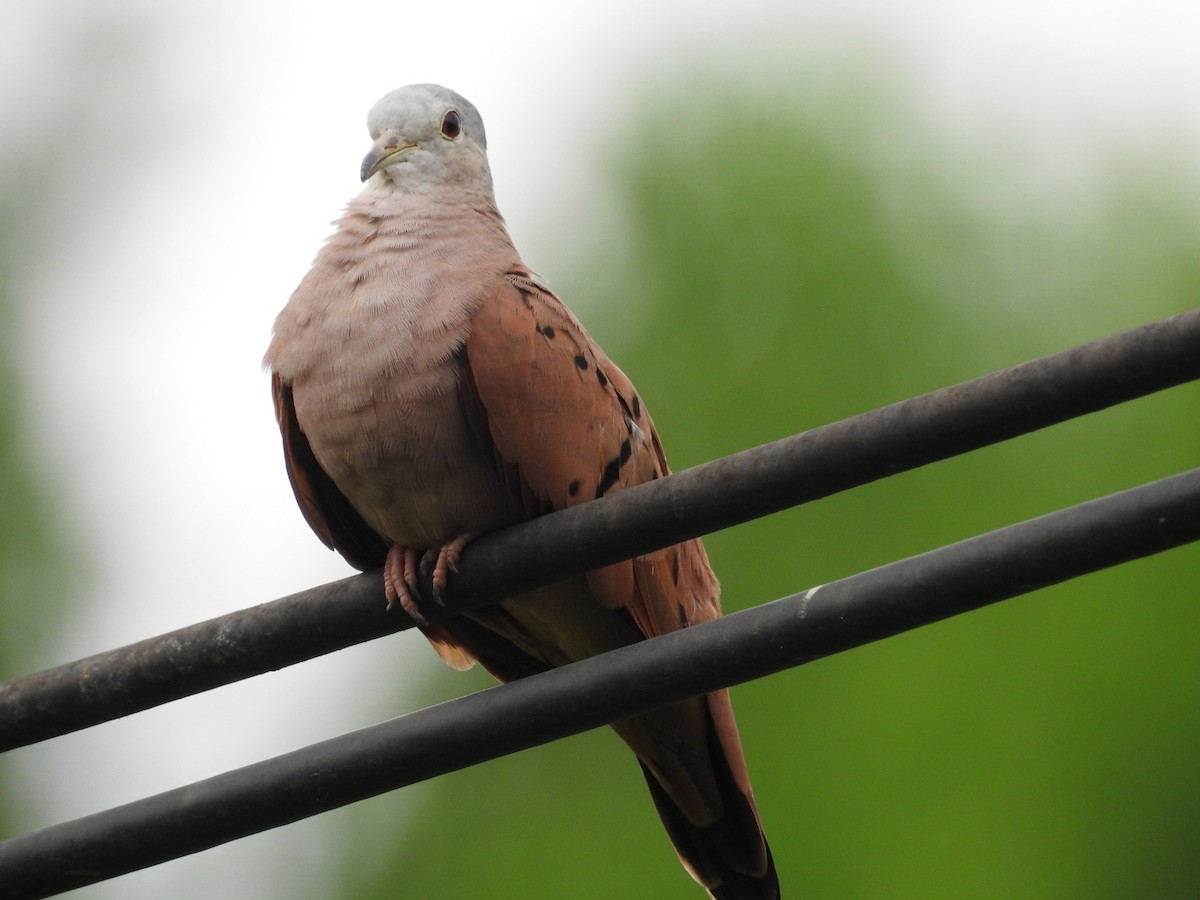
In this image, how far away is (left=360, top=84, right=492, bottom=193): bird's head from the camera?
418 cm

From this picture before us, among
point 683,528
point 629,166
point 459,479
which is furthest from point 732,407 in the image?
point 683,528

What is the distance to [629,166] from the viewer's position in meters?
10.4

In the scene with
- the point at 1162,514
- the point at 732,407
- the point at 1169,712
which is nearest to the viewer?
the point at 1162,514

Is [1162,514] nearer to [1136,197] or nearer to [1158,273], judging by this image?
[1158,273]

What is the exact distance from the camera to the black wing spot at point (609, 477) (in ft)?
11.1

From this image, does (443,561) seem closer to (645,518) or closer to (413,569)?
(413,569)

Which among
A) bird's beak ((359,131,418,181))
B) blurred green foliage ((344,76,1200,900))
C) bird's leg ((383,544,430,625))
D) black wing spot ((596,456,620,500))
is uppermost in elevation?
bird's beak ((359,131,418,181))

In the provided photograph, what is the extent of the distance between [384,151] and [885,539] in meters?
4.86

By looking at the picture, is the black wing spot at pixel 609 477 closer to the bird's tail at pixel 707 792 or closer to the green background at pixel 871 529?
the bird's tail at pixel 707 792

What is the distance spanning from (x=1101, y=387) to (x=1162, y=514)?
7.7 inches

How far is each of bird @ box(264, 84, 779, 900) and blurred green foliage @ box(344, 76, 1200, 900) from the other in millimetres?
3945

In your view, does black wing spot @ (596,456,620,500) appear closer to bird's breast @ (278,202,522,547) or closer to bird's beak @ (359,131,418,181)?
bird's breast @ (278,202,522,547)

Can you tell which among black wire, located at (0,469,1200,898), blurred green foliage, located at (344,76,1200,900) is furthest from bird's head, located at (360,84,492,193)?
blurred green foliage, located at (344,76,1200,900)

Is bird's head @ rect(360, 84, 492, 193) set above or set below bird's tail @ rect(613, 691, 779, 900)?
above
